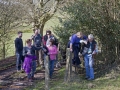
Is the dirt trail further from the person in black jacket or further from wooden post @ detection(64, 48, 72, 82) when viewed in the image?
wooden post @ detection(64, 48, 72, 82)

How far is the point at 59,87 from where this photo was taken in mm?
9484

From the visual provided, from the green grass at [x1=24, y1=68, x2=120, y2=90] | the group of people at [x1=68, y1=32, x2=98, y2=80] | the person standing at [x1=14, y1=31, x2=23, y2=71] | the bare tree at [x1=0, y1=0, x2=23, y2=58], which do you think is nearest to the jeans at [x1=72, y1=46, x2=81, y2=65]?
the group of people at [x1=68, y1=32, x2=98, y2=80]

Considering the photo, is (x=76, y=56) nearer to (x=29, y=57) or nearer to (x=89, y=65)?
(x=89, y=65)

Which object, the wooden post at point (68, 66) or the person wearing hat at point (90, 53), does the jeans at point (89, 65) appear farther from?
the wooden post at point (68, 66)

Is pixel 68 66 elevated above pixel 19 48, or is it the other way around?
pixel 19 48

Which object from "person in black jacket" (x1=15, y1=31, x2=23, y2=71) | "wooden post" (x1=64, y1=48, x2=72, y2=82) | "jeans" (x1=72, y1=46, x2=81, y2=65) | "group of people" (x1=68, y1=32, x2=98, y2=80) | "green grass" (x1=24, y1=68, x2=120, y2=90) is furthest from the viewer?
"person in black jacket" (x1=15, y1=31, x2=23, y2=71)

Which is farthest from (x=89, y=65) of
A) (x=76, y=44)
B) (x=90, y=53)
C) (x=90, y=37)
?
(x=90, y=37)

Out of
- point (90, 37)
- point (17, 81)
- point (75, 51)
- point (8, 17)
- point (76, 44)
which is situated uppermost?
point (8, 17)

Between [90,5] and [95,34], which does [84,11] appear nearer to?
[90,5]

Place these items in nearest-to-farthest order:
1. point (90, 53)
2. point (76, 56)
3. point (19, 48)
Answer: point (90, 53)
point (76, 56)
point (19, 48)

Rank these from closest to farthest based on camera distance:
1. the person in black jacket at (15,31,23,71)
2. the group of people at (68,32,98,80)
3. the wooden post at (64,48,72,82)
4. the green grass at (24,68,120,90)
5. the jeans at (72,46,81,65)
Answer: the green grass at (24,68,120,90) < the wooden post at (64,48,72,82) < the group of people at (68,32,98,80) < the jeans at (72,46,81,65) < the person in black jacket at (15,31,23,71)

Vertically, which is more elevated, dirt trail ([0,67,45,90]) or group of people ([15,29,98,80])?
group of people ([15,29,98,80])

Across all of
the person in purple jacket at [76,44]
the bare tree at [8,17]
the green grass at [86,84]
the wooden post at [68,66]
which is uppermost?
the bare tree at [8,17]

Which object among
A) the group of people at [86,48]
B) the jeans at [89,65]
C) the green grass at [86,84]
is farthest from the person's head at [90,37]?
the green grass at [86,84]
